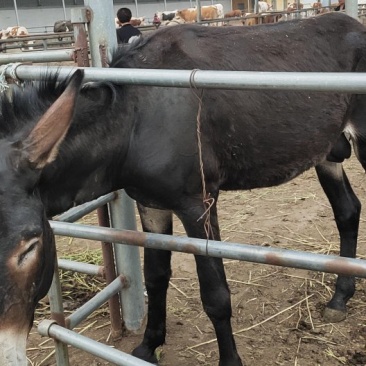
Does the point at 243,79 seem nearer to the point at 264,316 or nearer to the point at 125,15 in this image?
the point at 264,316

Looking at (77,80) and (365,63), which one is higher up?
(77,80)

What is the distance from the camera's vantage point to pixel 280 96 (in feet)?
9.20

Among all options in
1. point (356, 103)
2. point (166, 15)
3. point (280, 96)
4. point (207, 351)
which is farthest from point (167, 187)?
point (166, 15)

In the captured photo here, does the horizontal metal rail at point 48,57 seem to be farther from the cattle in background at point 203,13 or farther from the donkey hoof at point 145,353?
the cattle in background at point 203,13

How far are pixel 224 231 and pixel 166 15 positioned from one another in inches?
1092

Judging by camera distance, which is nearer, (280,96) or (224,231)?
(280,96)

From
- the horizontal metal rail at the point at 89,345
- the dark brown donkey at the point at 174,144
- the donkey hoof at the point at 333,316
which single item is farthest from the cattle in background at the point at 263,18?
the horizontal metal rail at the point at 89,345

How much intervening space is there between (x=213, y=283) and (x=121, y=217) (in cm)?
68

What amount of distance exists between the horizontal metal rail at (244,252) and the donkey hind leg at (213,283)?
0.56 metres

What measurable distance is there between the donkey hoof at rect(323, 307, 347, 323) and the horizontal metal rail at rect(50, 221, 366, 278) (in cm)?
178

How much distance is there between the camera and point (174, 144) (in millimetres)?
2307

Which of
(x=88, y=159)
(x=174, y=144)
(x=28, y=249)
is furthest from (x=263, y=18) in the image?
(x=28, y=249)

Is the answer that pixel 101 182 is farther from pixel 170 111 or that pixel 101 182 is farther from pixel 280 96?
pixel 280 96

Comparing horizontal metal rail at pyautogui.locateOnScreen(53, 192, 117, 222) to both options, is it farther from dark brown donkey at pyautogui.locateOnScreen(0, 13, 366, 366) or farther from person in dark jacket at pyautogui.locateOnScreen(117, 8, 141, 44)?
person in dark jacket at pyautogui.locateOnScreen(117, 8, 141, 44)
